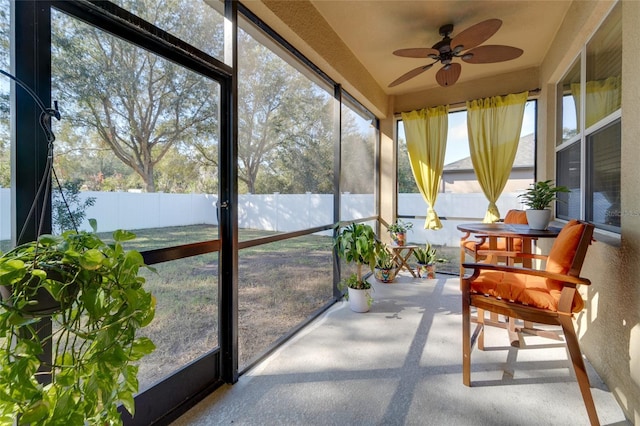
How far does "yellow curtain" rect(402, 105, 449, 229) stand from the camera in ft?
13.1

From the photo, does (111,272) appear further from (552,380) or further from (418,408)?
(552,380)

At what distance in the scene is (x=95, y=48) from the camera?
3.89ft

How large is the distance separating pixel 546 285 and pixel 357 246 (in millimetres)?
1456

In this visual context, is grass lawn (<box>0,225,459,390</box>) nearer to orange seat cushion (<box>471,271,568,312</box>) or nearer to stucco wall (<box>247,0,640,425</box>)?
orange seat cushion (<box>471,271,568,312</box>)

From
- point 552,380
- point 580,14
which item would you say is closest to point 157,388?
point 552,380

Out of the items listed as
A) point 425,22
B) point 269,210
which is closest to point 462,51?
point 425,22

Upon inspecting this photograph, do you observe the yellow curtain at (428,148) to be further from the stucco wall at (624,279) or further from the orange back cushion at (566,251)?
the orange back cushion at (566,251)

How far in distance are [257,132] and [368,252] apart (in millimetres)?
1515

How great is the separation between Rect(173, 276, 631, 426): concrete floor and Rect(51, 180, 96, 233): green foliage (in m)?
1.10

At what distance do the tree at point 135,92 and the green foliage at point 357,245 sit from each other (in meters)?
1.64

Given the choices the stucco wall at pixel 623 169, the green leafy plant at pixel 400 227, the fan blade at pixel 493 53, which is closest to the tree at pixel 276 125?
the stucco wall at pixel 623 169

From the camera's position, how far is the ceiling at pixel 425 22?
7.88 ft

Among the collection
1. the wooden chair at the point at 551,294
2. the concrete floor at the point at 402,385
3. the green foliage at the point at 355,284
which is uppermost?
the wooden chair at the point at 551,294

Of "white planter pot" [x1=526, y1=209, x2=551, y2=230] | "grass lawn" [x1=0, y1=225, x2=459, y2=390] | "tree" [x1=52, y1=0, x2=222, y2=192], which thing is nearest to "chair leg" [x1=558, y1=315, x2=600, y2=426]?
"white planter pot" [x1=526, y1=209, x2=551, y2=230]
